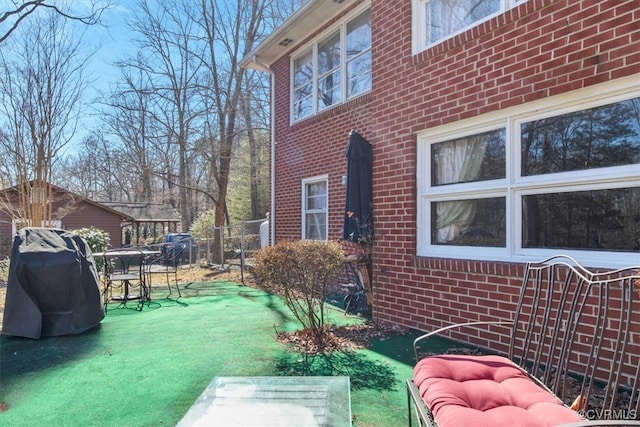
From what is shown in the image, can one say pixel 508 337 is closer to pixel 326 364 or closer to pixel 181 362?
pixel 326 364

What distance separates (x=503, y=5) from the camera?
3814mm

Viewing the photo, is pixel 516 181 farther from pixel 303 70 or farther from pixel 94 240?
pixel 94 240

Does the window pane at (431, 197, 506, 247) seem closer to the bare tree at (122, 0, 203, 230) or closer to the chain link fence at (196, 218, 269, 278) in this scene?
the chain link fence at (196, 218, 269, 278)

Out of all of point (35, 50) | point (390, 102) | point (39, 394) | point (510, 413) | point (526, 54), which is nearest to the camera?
point (510, 413)

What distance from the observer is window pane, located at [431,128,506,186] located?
390 cm

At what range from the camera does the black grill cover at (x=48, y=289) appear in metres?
4.59

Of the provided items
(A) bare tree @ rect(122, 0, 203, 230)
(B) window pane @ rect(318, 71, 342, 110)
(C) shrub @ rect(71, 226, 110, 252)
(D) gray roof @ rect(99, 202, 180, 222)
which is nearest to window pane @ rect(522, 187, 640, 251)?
(B) window pane @ rect(318, 71, 342, 110)

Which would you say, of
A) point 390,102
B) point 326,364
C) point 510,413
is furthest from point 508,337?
point 390,102

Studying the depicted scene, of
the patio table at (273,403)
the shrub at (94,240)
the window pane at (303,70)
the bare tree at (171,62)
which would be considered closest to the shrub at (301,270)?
the patio table at (273,403)

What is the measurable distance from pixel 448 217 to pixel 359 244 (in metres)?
1.38

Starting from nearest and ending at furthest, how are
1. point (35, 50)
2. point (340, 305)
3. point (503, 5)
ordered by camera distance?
point (503, 5)
point (340, 305)
point (35, 50)

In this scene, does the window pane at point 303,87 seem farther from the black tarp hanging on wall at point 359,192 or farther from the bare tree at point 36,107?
the bare tree at point 36,107

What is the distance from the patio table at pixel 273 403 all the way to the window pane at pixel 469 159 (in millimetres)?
2473

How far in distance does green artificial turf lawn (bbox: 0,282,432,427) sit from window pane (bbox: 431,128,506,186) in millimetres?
1830
